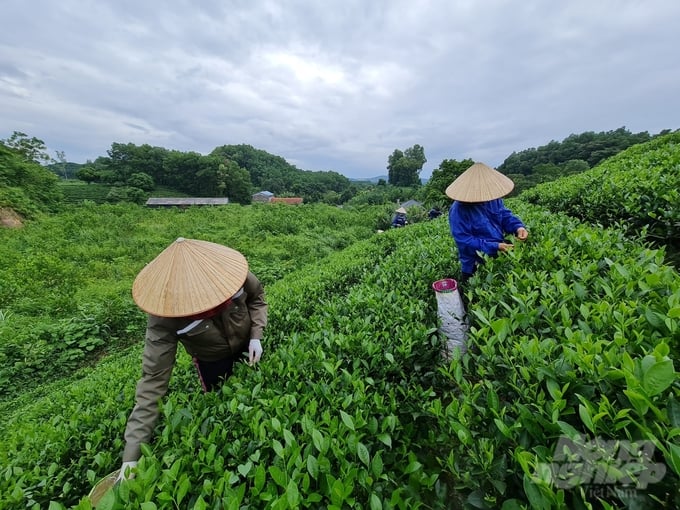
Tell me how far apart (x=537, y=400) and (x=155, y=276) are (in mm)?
2082

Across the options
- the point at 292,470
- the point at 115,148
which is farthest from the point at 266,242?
the point at 115,148

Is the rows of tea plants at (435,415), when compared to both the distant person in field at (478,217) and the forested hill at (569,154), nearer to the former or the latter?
the distant person in field at (478,217)

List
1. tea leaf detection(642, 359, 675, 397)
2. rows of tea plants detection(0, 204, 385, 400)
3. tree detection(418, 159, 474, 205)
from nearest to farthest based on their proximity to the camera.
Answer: tea leaf detection(642, 359, 675, 397) < rows of tea plants detection(0, 204, 385, 400) < tree detection(418, 159, 474, 205)

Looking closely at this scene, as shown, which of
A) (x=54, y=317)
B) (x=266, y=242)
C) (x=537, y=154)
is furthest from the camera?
(x=537, y=154)

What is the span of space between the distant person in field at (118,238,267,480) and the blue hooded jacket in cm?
202

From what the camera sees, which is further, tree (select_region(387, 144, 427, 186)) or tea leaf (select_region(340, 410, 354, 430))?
tree (select_region(387, 144, 427, 186))

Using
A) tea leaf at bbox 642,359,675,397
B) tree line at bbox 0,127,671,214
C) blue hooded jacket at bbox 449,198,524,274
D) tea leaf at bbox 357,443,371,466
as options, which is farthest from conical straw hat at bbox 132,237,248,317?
tree line at bbox 0,127,671,214

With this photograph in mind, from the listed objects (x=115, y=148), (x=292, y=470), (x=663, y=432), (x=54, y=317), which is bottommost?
(x=54, y=317)

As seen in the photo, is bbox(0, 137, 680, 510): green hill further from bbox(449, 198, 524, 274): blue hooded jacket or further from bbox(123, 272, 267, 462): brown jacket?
bbox(449, 198, 524, 274): blue hooded jacket

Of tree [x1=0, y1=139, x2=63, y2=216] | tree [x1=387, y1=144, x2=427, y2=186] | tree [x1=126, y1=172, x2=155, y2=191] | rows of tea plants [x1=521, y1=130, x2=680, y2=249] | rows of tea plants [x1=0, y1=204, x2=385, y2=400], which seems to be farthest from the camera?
tree [x1=387, y1=144, x2=427, y2=186]

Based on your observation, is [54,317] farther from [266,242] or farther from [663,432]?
A: [663,432]

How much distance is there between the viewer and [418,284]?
2.97m

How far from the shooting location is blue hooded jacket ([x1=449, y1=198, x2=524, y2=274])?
2871mm

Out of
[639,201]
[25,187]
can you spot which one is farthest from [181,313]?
[25,187]
